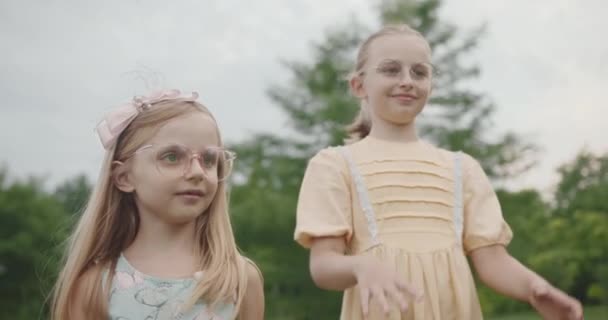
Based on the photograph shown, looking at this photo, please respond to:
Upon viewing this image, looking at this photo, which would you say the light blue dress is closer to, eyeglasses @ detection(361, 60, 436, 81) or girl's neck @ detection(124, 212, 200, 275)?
girl's neck @ detection(124, 212, 200, 275)

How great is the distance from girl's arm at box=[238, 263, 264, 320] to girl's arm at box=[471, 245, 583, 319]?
903 mm

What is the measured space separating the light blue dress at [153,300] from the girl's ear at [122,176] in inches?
14.4

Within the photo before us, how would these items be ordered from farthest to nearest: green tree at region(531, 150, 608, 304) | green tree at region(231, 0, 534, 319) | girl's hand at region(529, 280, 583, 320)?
green tree at region(531, 150, 608, 304) < green tree at region(231, 0, 534, 319) < girl's hand at region(529, 280, 583, 320)

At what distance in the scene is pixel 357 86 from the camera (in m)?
3.48

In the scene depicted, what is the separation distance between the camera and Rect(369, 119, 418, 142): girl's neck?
11.0ft

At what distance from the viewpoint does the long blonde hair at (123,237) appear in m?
2.99

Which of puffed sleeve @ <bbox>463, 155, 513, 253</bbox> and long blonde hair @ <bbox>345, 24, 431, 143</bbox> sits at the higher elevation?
long blonde hair @ <bbox>345, 24, 431, 143</bbox>

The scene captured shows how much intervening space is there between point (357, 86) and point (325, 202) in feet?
2.07

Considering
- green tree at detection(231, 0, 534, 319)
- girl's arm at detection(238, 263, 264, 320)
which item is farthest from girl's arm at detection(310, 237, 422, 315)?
green tree at detection(231, 0, 534, 319)

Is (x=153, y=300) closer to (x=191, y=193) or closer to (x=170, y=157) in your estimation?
(x=191, y=193)

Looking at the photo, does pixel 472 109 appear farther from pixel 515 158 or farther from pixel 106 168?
pixel 106 168

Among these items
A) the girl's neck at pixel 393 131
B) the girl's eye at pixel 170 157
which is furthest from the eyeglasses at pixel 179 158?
the girl's neck at pixel 393 131

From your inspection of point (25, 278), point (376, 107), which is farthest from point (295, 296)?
point (376, 107)

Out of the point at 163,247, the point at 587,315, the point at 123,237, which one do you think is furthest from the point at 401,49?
the point at 587,315
